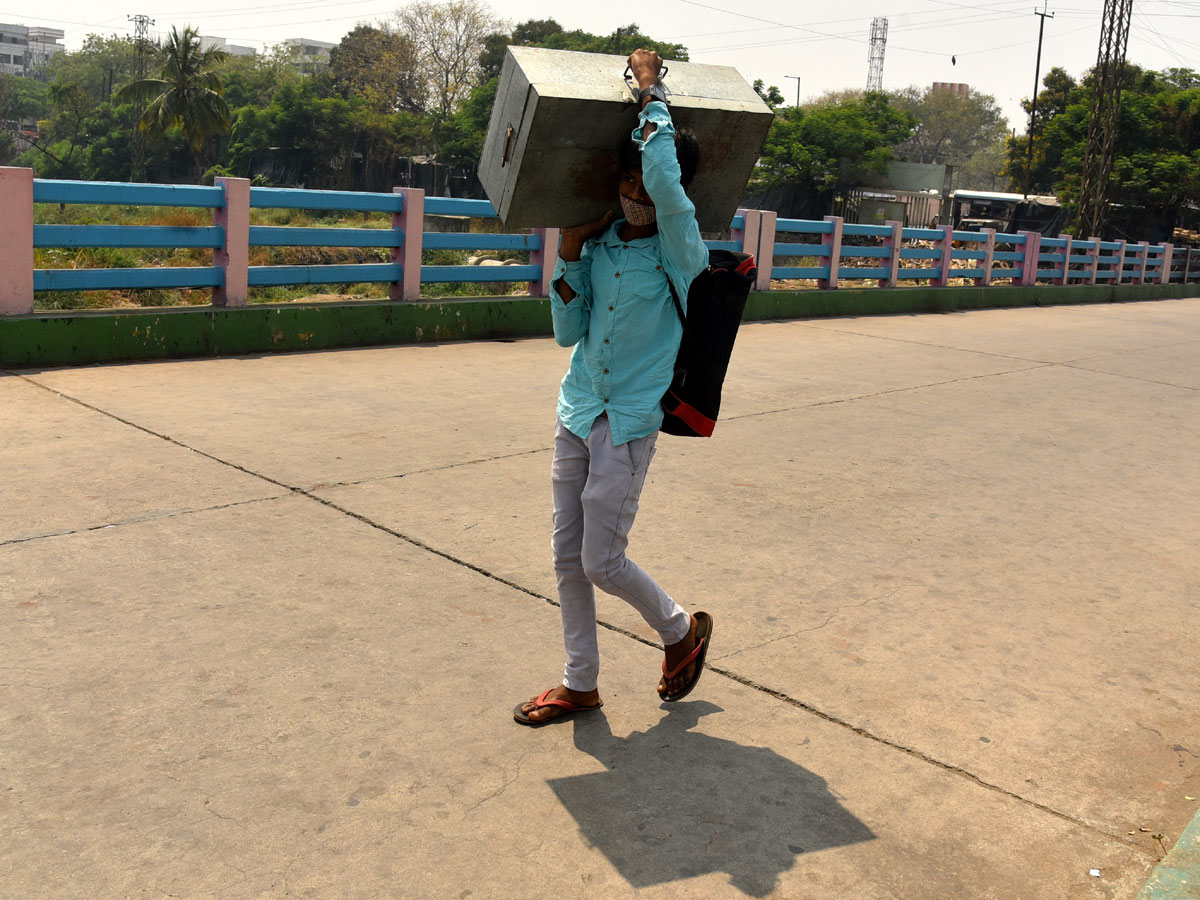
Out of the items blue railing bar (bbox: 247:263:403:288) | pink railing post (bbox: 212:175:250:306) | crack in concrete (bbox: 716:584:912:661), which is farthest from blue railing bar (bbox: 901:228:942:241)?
crack in concrete (bbox: 716:584:912:661)

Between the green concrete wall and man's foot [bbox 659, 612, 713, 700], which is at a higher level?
the green concrete wall

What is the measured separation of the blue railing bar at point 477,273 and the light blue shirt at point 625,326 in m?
8.02

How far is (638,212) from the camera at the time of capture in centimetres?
322

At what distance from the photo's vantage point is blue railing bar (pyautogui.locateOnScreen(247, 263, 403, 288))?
9906mm

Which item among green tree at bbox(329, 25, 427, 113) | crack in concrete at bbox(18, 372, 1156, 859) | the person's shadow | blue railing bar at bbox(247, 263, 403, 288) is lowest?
the person's shadow

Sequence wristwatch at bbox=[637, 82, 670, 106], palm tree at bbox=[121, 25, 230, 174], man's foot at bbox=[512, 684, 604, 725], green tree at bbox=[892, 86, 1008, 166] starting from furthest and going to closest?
green tree at bbox=[892, 86, 1008, 166] < palm tree at bbox=[121, 25, 230, 174] < man's foot at bbox=[512, 684, 604, 725] < wristwatch at bbox=[637, 82, 670, 106]

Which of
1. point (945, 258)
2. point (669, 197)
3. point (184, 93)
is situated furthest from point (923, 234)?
point (184, 93)

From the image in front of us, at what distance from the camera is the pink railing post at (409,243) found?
10891mm

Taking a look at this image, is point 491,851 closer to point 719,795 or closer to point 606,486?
point 719,795

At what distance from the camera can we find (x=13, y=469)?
18.6 feet

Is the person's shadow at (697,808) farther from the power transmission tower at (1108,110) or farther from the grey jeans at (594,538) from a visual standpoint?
the power transmission tower at (1108,110)

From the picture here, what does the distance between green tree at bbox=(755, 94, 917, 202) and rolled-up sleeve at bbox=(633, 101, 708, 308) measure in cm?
5374

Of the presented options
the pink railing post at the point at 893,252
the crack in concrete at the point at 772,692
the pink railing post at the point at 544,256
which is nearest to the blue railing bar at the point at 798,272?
the pink railing post at the point at 893,252

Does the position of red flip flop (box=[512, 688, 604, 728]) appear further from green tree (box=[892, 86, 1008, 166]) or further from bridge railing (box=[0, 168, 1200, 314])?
green tree (box=[892, 86, 1008, 166])
